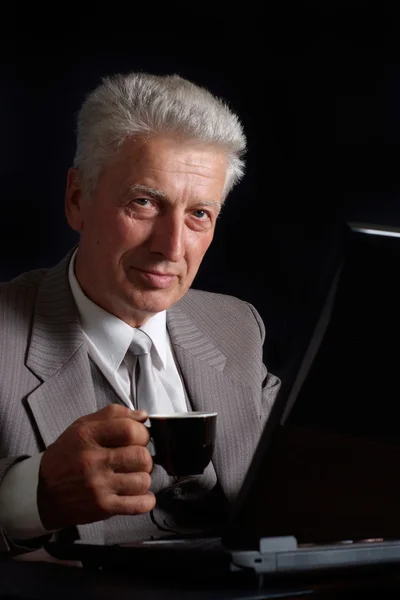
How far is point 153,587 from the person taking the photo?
943mm

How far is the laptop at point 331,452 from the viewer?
0.95m

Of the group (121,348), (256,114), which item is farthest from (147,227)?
(256,114)

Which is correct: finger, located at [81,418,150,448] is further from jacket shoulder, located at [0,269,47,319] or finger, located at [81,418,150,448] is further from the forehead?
the forehead

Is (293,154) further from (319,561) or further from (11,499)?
(319,561)

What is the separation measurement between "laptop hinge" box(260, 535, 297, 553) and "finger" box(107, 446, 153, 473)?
34 cm

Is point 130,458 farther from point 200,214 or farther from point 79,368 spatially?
point 200,214

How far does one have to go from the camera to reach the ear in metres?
2.04

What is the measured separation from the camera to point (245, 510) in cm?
100

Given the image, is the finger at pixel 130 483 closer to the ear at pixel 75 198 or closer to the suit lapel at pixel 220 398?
the suit lapel at pixel 220 398

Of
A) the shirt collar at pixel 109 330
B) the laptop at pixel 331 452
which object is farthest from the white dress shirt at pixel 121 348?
the laptop at pixel 331 452

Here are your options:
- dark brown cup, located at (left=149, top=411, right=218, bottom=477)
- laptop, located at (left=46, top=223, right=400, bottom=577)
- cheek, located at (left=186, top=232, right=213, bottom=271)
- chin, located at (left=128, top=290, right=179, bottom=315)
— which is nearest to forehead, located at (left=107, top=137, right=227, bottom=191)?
cheek, located at (left=186, top=232, right=213, bottom=271)

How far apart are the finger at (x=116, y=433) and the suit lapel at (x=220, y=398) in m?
0.67

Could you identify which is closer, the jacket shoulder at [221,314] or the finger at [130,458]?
the finger at [130,458]

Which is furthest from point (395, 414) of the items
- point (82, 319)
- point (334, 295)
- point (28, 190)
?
point (28, 190)
